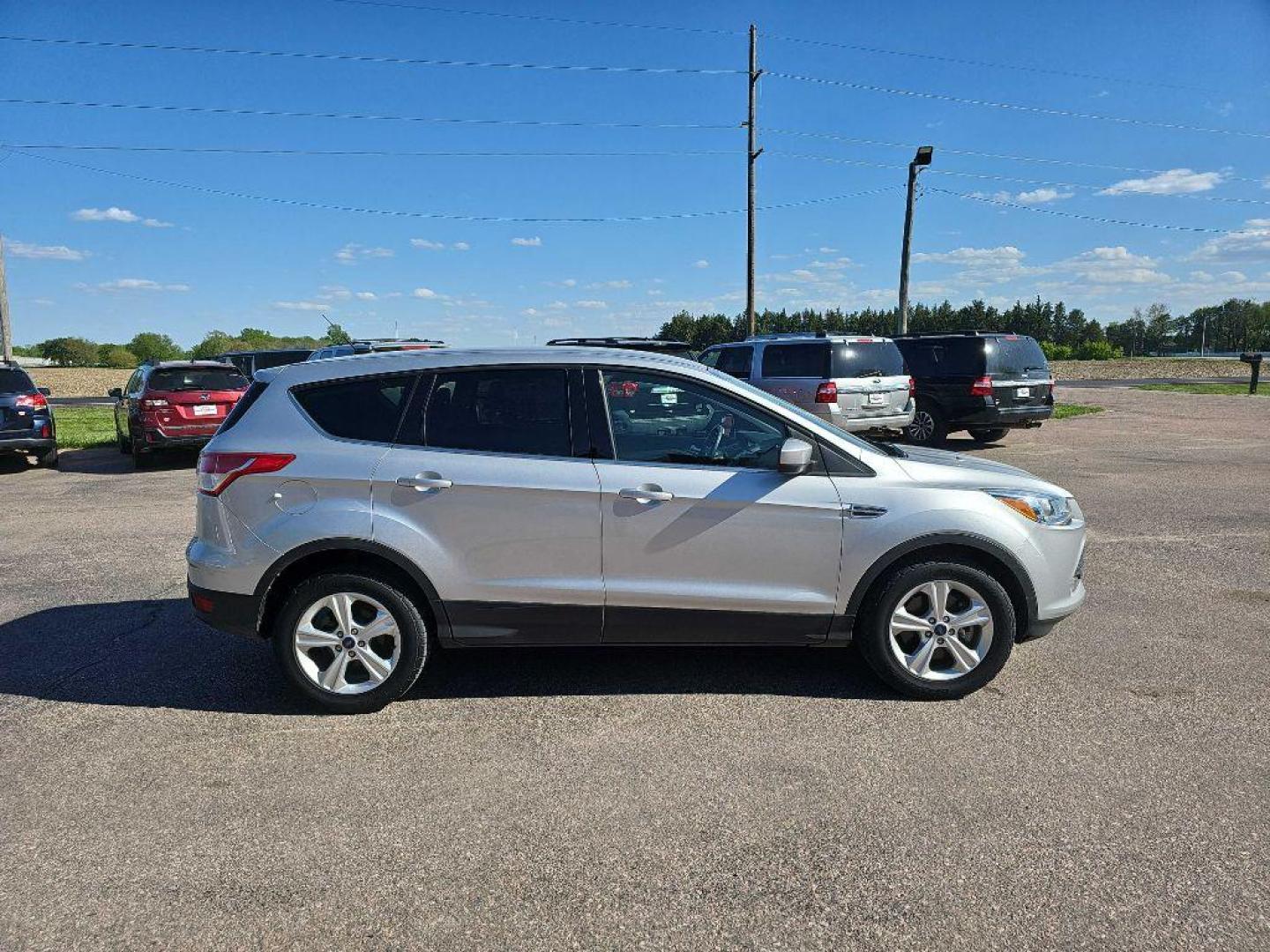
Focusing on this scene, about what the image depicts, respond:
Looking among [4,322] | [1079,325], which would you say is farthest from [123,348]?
[1079,325]

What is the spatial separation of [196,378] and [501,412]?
11.1 meters

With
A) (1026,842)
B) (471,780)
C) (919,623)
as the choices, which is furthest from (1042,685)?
(471,780)

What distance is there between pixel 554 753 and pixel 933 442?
532 inches

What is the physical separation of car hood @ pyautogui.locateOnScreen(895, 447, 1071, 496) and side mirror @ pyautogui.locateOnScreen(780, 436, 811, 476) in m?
0.60

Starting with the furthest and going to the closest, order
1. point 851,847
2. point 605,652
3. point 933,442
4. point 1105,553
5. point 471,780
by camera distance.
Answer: point 933,442
point 1105,553
point 605,652
point 471,780
point 851,847

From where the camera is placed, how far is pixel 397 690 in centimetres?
417

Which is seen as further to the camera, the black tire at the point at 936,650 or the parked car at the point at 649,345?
the parked car at the point at 649,345

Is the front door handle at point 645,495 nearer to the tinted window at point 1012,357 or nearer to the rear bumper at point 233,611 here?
the rear bumper at point 233,611

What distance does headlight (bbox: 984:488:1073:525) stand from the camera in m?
4.28

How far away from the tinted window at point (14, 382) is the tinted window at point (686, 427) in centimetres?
1247

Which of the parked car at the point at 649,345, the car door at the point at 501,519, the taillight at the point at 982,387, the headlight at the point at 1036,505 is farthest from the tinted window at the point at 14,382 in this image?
the taillight at the point at 982,387

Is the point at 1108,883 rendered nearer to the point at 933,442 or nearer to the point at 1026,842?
the point at 1026,842

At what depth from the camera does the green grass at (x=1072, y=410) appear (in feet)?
68.1

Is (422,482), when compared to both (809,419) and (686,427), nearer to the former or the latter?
(686,427)
